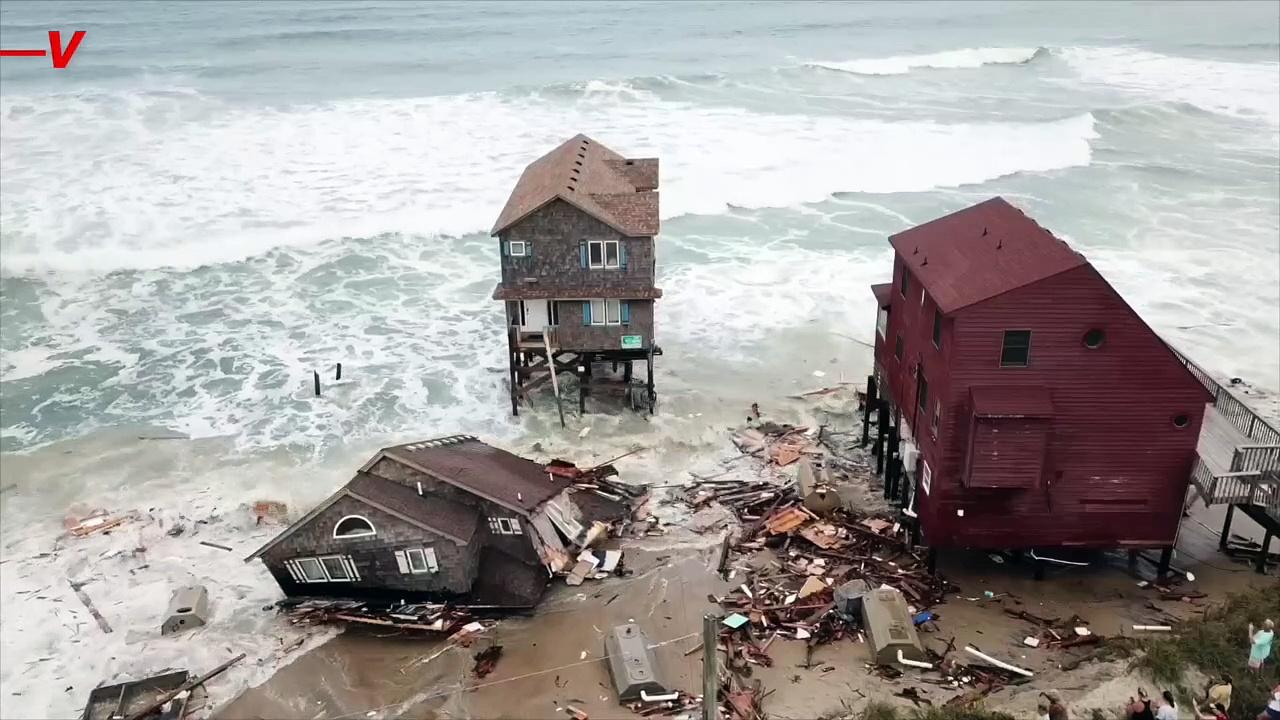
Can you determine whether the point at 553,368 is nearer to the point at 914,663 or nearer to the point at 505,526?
the point at 505,526

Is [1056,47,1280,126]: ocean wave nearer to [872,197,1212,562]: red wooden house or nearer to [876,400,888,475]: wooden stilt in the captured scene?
[876,400,888,475]: wooden stilt

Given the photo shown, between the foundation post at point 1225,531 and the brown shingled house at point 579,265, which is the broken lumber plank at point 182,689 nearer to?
the brown shingled house at point 579,265

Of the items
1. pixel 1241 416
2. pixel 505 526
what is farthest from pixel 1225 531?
pixel 505 526

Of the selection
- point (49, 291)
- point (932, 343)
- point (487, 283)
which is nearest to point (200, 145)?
point (49, 291)

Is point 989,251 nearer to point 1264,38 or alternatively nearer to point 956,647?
point 956,647

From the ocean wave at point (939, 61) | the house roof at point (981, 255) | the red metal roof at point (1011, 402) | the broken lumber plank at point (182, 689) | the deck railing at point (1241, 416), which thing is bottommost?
the broken lumber plank at point (182, 689)

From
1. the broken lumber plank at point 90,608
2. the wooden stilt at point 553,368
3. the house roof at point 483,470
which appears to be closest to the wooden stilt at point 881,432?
the house roof at point 483,470
